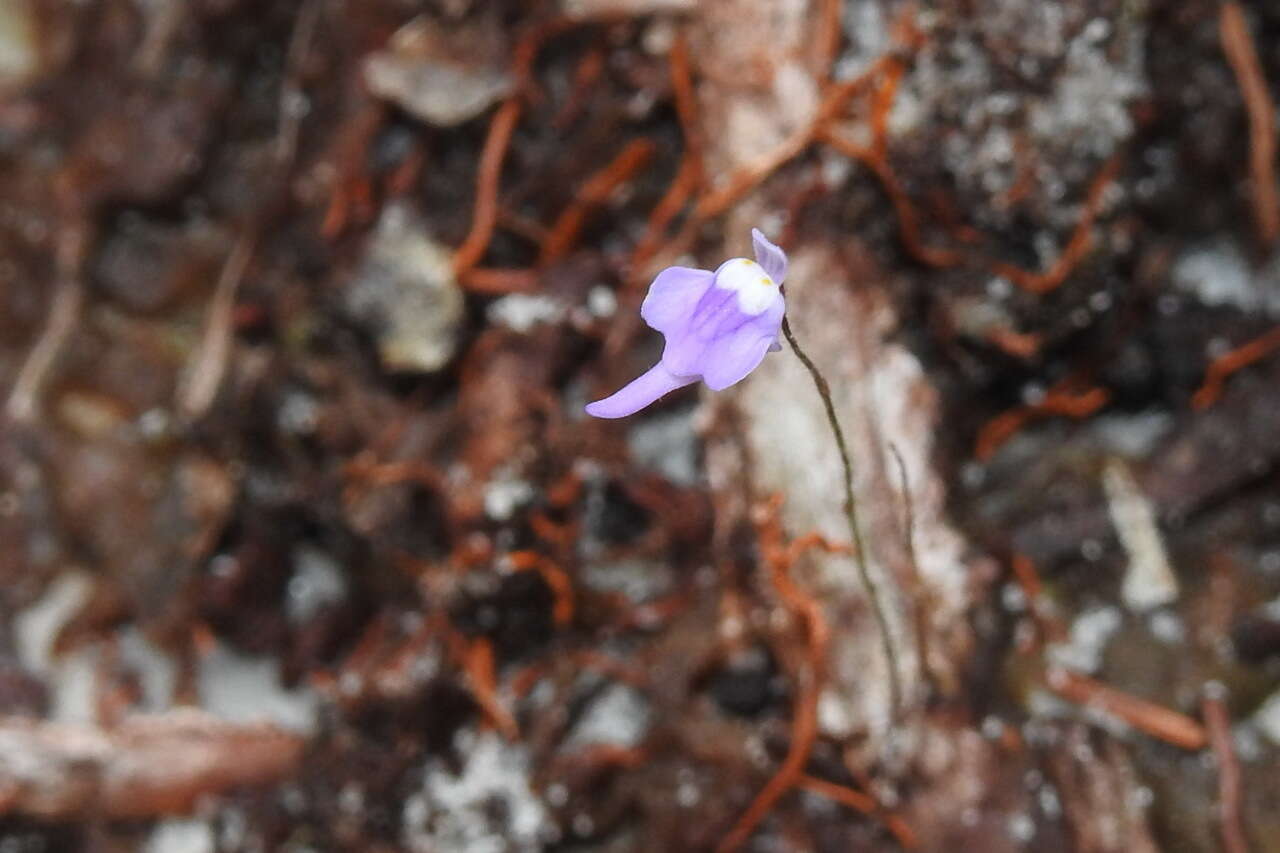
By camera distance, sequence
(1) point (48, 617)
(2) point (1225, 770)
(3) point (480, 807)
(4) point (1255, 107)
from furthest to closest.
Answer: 1. (1) point (48, 617)
2. (3) point (480, 807)
3. (4) point (1255, 107)
4. (2) point (1225, 770)

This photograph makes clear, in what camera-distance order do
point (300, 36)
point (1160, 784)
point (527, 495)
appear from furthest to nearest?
point (300, 36), point (527, 495), point (1160, 784)

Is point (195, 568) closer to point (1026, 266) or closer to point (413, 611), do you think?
point (413, 611)

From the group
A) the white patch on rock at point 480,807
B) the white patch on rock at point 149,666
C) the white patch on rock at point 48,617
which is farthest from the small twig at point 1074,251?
the white patch on rock at point 48,617

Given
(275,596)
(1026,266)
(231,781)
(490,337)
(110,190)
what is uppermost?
(110,190)

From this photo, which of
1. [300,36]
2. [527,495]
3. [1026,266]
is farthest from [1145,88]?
[300,36]

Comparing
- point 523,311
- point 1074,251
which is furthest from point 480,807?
point 1074,251

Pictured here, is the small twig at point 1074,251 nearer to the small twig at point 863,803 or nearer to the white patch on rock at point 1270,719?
the white patch on rock at point 1270,719

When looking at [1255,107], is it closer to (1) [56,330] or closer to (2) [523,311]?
(2) [523,311]
